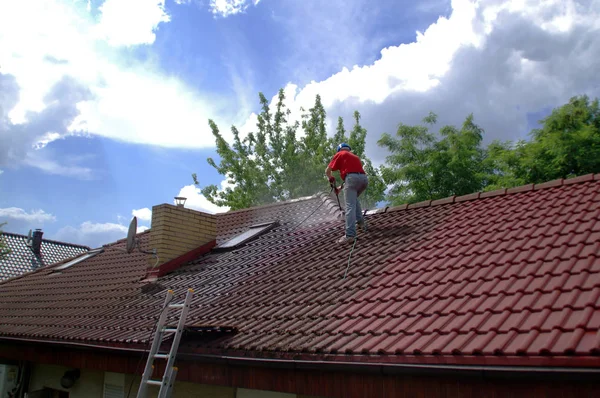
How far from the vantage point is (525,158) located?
18.1 meters

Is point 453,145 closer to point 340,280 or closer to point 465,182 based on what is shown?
point 465,182

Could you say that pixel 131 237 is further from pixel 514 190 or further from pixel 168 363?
pixel 514 190

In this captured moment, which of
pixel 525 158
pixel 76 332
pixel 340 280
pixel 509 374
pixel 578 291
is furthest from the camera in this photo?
pixel 525 158

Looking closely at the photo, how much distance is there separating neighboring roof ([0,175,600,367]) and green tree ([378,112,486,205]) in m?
11.9

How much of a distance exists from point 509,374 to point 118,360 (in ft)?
18.0

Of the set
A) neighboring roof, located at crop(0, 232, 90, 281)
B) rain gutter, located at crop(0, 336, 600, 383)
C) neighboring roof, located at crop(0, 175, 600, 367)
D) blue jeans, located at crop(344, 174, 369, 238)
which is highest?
neighboring roof, located at crop(0, 232, 90, 281)

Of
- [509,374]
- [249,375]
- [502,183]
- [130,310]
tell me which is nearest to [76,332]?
[130,310]

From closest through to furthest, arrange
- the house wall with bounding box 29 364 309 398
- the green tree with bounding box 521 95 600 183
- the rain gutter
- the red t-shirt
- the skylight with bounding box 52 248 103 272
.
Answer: the rain gutter < the house wall with bounding box 29 364 309 398 < the red t-shirt < the skylight with bounding box 52 248 103 272 < the green tree with bounding box 521 95 600 183

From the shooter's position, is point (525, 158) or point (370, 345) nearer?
point (370, 345)

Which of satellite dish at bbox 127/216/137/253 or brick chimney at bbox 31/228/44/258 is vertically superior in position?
brick chimney at bbox 31/228/44/258

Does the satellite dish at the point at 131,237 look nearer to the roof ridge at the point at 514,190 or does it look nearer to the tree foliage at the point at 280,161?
the roof ridge at the point at 514,190

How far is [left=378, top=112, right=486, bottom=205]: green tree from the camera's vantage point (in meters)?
21.0

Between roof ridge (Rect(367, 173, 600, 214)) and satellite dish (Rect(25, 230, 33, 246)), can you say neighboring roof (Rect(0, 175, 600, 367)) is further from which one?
satellite dish (Rect(25, 230, 33, 246))

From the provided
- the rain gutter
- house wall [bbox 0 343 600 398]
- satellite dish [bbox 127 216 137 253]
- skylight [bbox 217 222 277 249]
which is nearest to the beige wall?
house wall [bbox 0 343 600 398]
